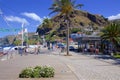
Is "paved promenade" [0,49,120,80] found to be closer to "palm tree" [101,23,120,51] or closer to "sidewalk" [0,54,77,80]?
"sidewalk" [0,54,77,80]

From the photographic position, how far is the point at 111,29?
5019cm

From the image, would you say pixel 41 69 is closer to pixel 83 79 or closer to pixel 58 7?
pixel 83 79

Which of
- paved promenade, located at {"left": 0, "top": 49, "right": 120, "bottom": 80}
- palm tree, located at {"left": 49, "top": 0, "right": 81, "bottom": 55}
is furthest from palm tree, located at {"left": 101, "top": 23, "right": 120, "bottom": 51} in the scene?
paved promenade, located at {"left": 0, "top": 49, "right": 120, "bottom": 80}

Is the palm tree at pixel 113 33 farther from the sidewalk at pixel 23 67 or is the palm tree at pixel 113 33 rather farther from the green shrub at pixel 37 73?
the green shrub at pixel 37 73

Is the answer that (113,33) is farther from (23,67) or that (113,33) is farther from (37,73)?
(37,73)

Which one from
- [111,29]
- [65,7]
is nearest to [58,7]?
[65,7]

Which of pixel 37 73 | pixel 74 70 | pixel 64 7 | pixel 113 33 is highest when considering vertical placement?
pixel 64 7

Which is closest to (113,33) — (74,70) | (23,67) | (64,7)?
(64,7)

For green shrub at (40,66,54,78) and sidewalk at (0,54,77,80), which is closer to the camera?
green shrub at (40,66,54,78)

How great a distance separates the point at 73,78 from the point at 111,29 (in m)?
33.9

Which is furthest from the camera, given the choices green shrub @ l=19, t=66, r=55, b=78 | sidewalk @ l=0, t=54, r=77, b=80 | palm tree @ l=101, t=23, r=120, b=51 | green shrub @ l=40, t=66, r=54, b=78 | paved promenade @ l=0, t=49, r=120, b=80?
palm tree @ l=101, t=23, r=120, b=51

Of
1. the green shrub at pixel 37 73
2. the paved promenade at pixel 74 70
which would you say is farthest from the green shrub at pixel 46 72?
the paved promenade at pixel 74 70

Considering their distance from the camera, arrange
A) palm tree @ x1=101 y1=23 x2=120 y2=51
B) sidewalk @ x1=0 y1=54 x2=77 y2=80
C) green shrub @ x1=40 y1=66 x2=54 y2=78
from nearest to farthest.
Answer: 1. green shrub @ x1=40 y1=66 x2=54 y2=78
2. sidewalk @ x1=0 y1=54 x2=77 y2=80
3. palm tree @ x1=101 y1=23 x2=120 y2=51

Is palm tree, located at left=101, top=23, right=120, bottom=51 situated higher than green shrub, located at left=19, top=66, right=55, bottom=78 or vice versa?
palm tree, located at left=101, top=23, right=120, bottom=51
